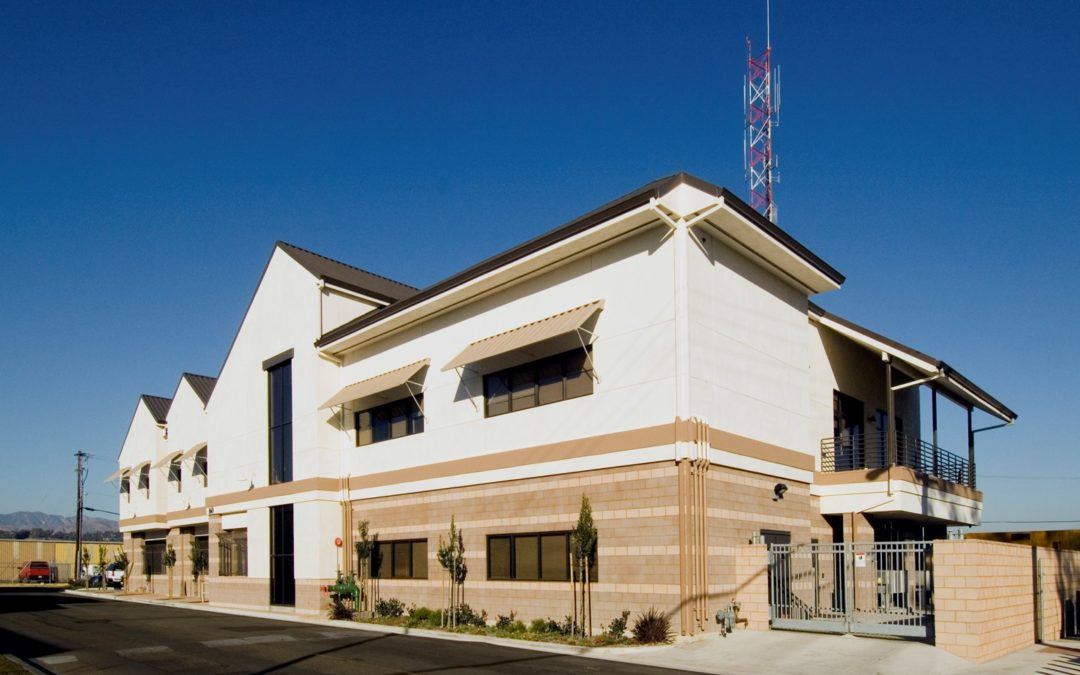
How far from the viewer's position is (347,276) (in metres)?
35.6

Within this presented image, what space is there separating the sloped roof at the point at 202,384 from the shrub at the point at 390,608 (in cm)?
2103

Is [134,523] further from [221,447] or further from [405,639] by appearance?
[405,639]

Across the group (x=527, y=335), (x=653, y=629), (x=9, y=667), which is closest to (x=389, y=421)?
(x=527, y=335)

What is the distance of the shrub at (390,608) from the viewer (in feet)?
92.6

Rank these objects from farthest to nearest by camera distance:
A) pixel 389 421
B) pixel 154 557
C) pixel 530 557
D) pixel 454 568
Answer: pixel 154 557 < pixel 389 421 < pixel 454 568 < pixel 530 557

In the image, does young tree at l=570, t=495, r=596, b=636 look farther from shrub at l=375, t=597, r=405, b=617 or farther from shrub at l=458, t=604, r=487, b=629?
shrub at l=375, t=597, r=405, b=617

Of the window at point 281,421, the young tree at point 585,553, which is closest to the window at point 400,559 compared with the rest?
the window at point 281,421

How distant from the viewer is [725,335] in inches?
902

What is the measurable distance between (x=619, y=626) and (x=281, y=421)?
18.4 metres

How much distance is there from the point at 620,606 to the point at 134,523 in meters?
42.6

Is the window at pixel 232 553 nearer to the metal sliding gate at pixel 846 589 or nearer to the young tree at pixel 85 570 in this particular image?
the metal sliding gate at pixel 846 589

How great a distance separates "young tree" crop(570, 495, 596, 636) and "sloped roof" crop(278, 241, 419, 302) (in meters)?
15.2

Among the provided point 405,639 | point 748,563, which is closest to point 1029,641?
point 748,563

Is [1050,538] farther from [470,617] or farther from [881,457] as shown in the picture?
[470,617]
